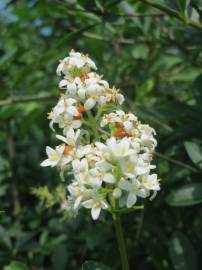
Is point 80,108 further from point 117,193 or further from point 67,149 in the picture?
point 117,193

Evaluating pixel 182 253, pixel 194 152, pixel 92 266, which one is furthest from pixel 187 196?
pixel 92 266

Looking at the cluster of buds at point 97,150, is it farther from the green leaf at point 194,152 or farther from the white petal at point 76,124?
the green leaf at point 194,152

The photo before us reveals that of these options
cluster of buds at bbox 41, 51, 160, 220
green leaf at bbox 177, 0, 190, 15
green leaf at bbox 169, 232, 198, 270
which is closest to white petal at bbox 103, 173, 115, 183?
cluster of buds at bbox 41, 51, 160, 220

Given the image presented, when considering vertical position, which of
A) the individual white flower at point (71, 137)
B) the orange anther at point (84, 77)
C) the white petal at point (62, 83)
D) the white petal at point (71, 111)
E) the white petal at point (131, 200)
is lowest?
the white petal at point (131, 200)

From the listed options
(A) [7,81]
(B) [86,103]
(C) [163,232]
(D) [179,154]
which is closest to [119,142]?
(B) [86,103]

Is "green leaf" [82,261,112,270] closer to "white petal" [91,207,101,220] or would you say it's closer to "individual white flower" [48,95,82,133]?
"white petal" [91,207,101,220]

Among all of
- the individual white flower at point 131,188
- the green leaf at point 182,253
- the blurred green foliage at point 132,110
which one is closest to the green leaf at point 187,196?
the blurred green foliage at point 132,110

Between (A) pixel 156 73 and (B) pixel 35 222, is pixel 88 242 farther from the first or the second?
(A) pixel 156 73
